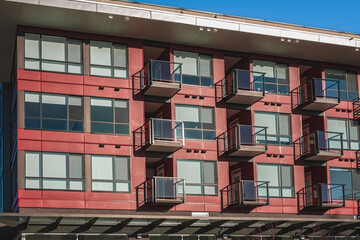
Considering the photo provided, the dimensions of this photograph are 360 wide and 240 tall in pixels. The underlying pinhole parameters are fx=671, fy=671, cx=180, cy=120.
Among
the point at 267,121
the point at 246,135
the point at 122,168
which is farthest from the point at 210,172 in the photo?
the point at 122,168

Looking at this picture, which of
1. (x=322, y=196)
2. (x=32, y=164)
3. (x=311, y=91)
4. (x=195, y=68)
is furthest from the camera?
(x=311, y=91)

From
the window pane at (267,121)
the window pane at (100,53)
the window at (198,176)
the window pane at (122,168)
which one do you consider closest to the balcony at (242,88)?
the window pane at (267,121)

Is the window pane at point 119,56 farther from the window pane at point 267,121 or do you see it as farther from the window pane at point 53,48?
the window pane at point 267,121

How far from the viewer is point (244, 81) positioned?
3950 centimetres

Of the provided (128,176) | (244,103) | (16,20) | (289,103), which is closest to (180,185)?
(128,176)

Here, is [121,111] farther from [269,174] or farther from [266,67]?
[266,67]

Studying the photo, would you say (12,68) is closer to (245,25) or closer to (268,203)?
(245,25)

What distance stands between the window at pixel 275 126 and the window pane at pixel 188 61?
187 inches

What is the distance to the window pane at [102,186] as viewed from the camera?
35.0 meters

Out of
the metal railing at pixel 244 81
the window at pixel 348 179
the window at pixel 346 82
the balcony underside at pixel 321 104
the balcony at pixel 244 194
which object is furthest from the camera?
the window at pixel 346 82

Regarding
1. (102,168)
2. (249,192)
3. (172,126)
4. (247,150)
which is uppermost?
(172,126)

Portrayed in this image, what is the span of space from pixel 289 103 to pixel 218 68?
5.17 meters

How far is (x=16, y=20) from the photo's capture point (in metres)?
35.0

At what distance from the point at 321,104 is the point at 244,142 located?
20.2 feet
